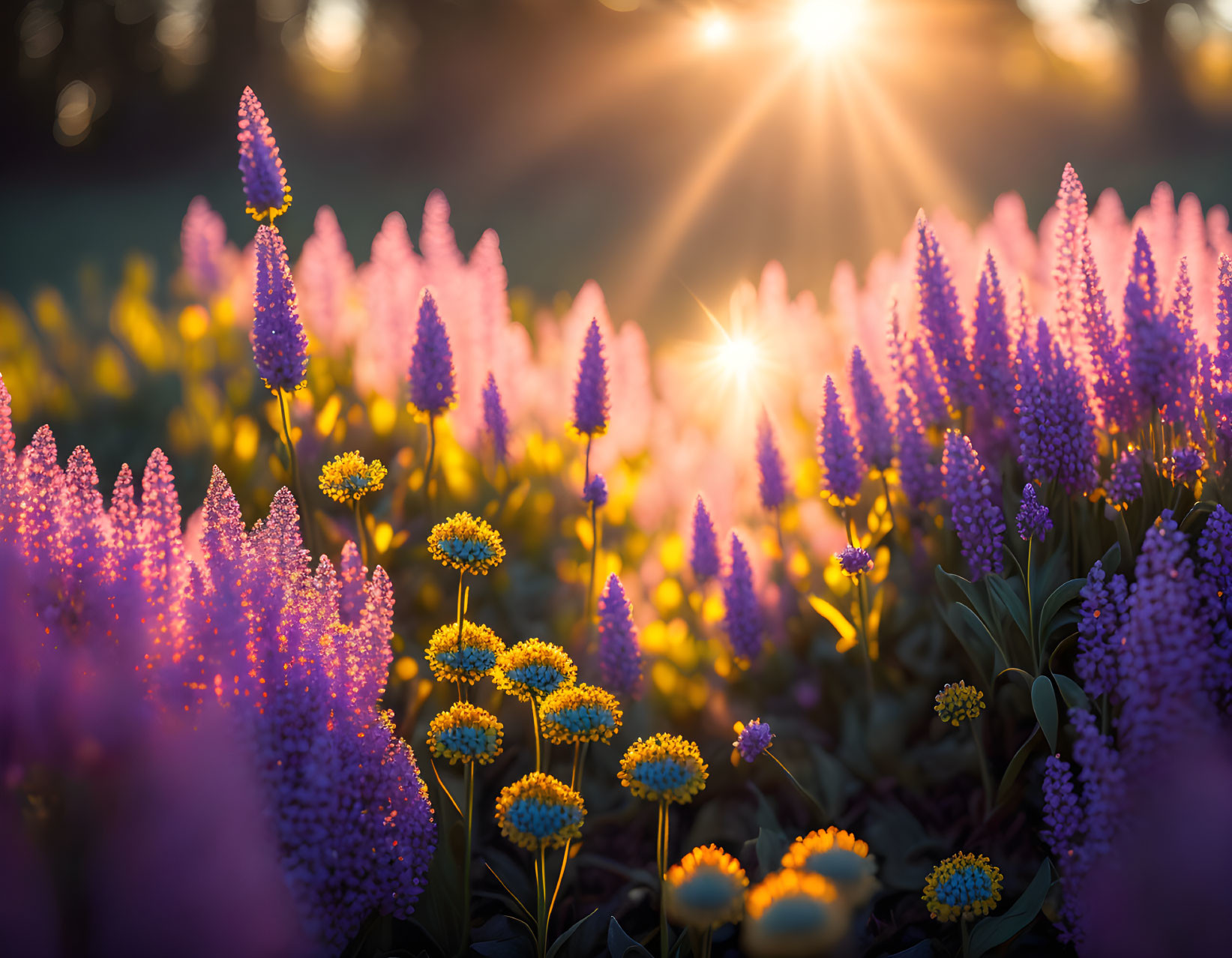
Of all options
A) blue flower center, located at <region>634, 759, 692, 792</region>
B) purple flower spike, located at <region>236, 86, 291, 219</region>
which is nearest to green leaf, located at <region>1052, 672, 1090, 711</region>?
blue flower center, located at <region>634, 759, 692, 792</region>

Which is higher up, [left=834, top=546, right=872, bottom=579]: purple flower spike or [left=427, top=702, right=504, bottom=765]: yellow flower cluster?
[left=834, top=546, right=872, bottom=579]: purple flower spike

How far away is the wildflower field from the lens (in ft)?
5.74

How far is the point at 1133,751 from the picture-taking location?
1816 millimetres

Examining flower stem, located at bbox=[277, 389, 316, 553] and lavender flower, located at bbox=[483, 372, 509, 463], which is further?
lavender flower, located at bbox=[483, 372, 509, 463]

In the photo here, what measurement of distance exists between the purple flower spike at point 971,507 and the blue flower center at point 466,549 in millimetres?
1206

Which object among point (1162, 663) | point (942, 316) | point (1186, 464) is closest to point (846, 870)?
point (1162, 663)

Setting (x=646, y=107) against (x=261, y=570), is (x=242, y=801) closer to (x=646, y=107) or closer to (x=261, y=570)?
(x=261, y=570)

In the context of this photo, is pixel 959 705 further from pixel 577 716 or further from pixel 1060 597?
pixel 577 716

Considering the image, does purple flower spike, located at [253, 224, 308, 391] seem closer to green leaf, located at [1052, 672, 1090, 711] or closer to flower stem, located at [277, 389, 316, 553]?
flower stem, located at [277, 389, 316, 553]

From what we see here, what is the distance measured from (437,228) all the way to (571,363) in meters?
0.89

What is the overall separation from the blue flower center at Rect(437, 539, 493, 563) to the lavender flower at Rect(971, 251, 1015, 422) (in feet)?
5.39

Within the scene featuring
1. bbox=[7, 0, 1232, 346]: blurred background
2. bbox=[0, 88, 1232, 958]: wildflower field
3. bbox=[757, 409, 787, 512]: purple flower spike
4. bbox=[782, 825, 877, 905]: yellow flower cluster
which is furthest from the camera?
bbox=[7, 0, 1232, 346]: blurred background

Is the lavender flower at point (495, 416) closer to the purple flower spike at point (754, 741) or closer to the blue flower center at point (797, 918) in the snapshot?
the purple flower spike at point (754, 741)

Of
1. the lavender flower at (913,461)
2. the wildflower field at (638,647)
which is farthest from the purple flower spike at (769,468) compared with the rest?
the lavender flower at (913,461)
